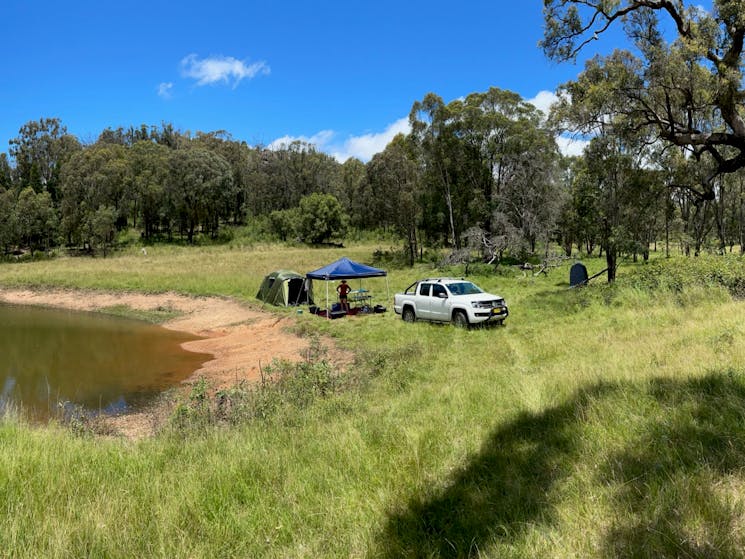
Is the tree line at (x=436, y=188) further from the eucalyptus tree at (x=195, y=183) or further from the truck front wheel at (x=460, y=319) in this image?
the truck front wheel at (x=460, y=319)

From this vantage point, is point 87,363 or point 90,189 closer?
point 87,363

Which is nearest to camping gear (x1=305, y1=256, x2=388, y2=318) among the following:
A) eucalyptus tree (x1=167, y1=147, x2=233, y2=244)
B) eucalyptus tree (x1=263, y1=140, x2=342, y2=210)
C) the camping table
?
the camping table

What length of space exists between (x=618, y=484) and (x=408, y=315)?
13245mm

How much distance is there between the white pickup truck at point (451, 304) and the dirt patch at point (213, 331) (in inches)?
136

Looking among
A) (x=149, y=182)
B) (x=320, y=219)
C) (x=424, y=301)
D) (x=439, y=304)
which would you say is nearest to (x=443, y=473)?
(x=439, y=304)

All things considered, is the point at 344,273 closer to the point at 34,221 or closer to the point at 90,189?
the point at 90,189

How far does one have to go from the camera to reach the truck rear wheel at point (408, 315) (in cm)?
1645

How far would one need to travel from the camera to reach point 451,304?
14.8 meters

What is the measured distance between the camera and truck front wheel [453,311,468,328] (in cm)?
1438

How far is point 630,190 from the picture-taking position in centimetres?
1994

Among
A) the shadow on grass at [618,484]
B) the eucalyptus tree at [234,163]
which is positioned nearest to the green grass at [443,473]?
the shadow on grass at [618,484]

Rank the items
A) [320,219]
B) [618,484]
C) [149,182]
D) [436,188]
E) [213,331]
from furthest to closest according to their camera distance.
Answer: [320,219] < [149,182] < [436,188] < [213,331] < [618,484]

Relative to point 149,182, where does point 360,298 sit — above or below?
below

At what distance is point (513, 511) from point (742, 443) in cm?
204
